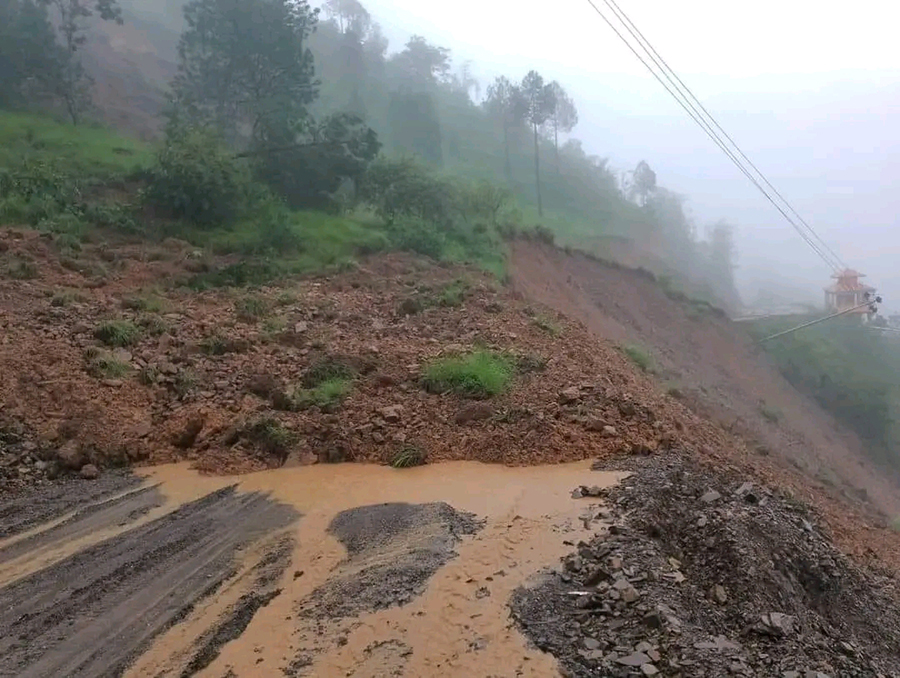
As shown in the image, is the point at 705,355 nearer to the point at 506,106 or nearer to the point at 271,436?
the point at 271,436

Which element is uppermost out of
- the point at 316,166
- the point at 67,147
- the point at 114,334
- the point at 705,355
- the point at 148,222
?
the point at 67,147

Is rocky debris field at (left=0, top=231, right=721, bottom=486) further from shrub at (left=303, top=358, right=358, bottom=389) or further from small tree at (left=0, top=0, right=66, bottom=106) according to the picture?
small tree at (left=0, top=0, right=66, bottom=106)

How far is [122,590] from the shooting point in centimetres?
578

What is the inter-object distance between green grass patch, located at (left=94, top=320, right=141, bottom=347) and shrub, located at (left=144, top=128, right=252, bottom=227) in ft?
26.0

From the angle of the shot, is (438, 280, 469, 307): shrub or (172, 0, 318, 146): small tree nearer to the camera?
(438, 280, 469, 307): shrub

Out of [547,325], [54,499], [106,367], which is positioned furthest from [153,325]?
[547,325]

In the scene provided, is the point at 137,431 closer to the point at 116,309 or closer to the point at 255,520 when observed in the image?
the point at 255,520

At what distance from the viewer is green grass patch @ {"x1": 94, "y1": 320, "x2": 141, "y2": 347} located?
11.2 meters

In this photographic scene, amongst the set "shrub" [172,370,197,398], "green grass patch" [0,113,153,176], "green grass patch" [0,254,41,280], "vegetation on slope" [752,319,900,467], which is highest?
"green grass patch" [0,113,153,176]

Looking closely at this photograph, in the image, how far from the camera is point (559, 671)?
4484 millimetres

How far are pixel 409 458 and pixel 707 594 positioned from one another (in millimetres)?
3810

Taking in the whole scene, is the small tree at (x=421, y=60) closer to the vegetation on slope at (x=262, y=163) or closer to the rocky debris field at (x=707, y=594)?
the vegetation on slope at (x=262, y=163)

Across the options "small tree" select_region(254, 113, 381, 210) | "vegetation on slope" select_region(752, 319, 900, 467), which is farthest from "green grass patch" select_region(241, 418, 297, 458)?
"vegetation on slope" select_region(752, 319, 900, 467)

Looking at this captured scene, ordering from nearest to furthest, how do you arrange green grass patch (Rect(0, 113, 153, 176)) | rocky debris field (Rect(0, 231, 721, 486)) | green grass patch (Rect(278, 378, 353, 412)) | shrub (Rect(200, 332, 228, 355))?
rocky debris field (Rect(0, 231, 721, 486)) → green grass patch (Rect(278, 378, 353, 412)) → shrub (Rect(200, 332, 228, 355)) → green grass patch (Rect(0, 113, 153, 176))
